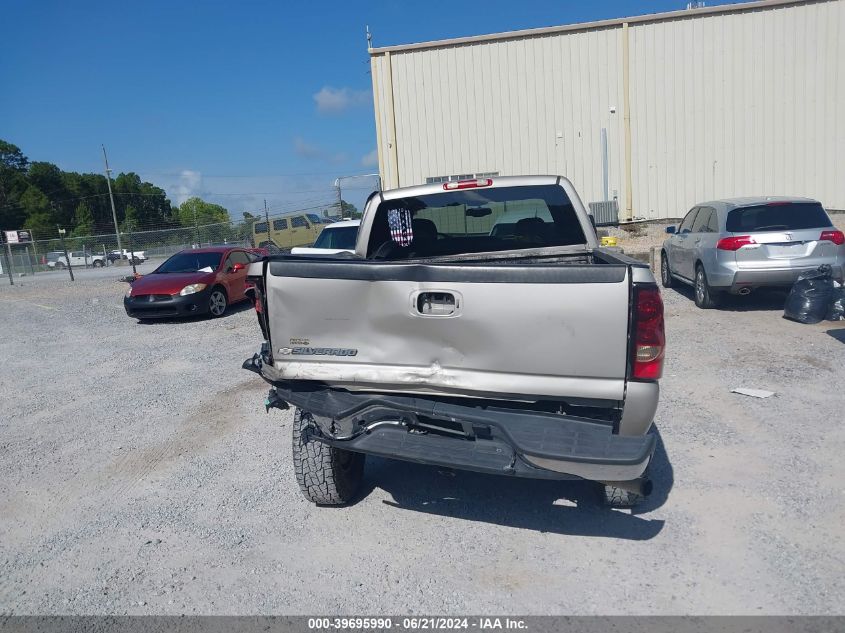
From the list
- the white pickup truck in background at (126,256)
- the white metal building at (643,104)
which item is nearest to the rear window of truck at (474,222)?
the white metal building at (643,104)

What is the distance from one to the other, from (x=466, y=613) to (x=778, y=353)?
628cm

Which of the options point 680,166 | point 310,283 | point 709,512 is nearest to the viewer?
point 310,283

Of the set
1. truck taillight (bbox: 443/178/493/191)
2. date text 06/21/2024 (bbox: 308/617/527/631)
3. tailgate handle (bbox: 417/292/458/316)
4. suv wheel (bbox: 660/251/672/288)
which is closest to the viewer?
date text 06/21/2024 (bbox: 308/617/527/631)

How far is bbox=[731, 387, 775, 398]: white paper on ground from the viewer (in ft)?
21.3

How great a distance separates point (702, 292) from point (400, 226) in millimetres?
7103

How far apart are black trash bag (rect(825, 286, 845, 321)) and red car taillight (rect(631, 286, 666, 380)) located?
285 inches

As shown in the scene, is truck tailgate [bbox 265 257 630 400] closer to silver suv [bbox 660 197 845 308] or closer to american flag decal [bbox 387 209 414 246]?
american flag decal [bbox 387 209 414 246]

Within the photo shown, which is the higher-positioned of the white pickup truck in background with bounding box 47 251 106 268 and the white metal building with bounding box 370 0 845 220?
the white metal building with bounding box 370 0 845 220

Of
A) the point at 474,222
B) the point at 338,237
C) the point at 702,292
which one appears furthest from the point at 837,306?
the point at 338,237

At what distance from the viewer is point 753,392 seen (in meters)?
6.58

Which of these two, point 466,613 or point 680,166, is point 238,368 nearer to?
point 466,613

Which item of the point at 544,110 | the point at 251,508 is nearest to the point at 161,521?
the point at 251,508

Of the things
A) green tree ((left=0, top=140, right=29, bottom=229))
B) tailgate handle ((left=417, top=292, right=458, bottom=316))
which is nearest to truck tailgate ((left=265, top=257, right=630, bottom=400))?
tailgate handle ((left=417, top=292, right=458, bottom=316))

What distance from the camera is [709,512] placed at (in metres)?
4.23
